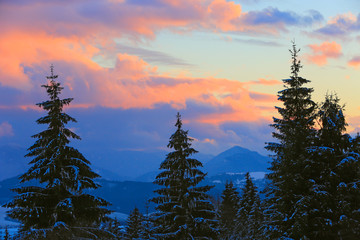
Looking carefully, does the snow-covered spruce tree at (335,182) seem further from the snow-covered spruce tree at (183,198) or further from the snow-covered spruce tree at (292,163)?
the snow-covered spruce tree at (183,198)

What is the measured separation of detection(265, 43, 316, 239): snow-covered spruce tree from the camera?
24075mm

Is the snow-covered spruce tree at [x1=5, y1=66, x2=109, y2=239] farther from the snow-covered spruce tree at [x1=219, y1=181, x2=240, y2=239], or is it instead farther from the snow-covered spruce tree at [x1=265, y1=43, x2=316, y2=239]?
the snow-covered spruce tree at [x1=219, y1=181, x2=240, y2=239]

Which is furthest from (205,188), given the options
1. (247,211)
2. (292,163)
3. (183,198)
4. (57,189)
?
(247,211)

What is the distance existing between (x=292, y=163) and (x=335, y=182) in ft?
8.05

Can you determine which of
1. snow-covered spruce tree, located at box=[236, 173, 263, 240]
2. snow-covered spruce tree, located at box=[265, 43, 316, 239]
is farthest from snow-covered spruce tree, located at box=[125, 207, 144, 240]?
snow-covered spruce tree, located at box=[265, 43, 316, 239]

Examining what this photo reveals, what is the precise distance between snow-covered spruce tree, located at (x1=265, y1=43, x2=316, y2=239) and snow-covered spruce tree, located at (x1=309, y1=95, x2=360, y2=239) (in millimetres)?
560

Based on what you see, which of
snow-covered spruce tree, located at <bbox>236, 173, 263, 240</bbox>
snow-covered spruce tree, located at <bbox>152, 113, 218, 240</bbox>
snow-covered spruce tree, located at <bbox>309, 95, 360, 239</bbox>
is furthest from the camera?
snow-covered spruce tree, located at <bbox>236, 173, 263, 240</bbox>

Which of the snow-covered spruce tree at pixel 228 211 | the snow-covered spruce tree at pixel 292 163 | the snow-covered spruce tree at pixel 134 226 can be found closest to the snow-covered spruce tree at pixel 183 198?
the snow-covered spruce tree at pixel 292 163

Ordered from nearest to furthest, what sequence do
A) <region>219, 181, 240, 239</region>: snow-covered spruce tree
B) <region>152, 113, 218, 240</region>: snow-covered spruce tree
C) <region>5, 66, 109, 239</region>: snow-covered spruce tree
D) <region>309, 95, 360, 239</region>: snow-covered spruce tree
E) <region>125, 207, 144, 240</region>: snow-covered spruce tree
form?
<region>5, 66, 109, 239</region>: snow-covered spruce tree → <region>309, 95, 360, 239</region>: snow-covered spruce tree → <region>152, 113, 218, 240</region>: snow-covered spruce tree → <region>219, 181, 240, 239</region>: snow-covered spruce tree → <region>125, 207, 144, 240</region>: snow-covered spruce tree

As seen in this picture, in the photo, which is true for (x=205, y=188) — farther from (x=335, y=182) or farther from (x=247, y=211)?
(x=247, y=211)

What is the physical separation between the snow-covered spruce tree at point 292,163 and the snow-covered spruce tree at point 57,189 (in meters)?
10.1

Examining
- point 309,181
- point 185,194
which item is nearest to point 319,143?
point 309,181

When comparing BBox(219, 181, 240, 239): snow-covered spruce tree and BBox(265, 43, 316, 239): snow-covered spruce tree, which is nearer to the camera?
BBox(265, 43, 316, 239): snow-covered spruce tree

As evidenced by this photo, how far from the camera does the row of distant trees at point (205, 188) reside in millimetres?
20609
